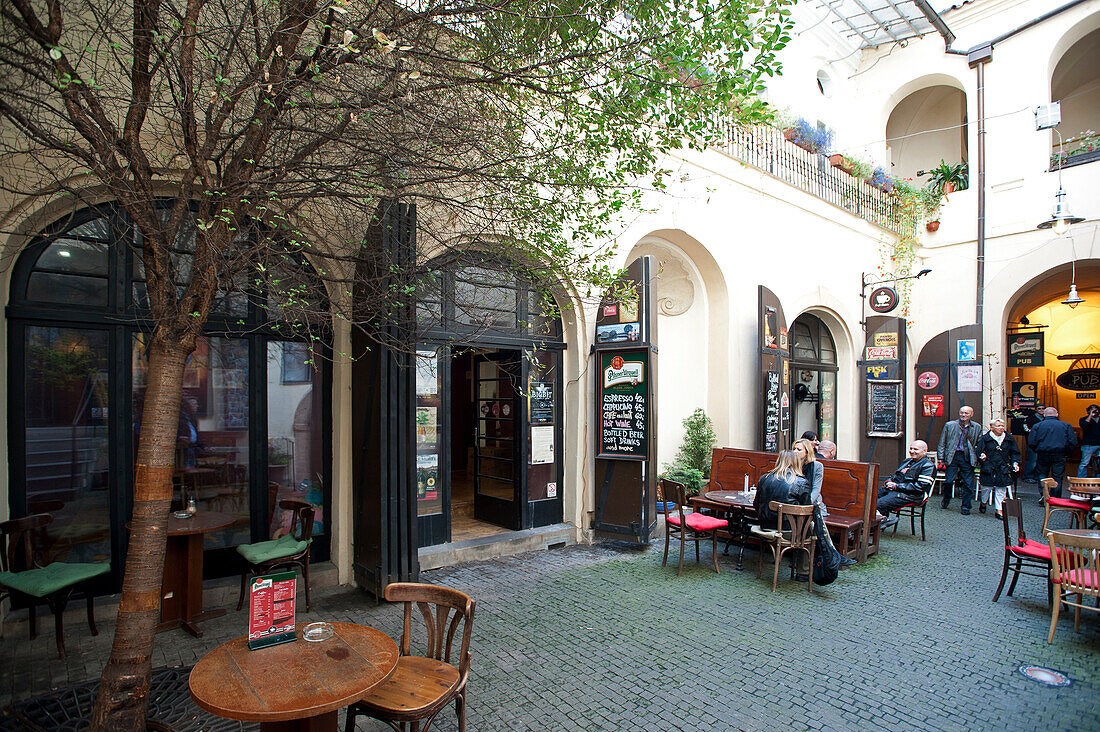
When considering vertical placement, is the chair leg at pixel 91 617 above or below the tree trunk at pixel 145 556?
below

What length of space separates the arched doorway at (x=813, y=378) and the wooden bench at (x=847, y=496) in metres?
4.64

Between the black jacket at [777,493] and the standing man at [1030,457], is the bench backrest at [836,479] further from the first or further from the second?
the standing man at [1030,457]

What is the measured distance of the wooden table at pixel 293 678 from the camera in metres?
2.26

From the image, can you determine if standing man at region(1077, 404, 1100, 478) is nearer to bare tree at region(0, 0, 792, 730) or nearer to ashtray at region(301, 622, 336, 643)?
bare tree at region(0, 0, 792, 730)

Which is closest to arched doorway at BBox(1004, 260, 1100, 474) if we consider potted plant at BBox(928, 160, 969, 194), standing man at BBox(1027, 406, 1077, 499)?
standing man at BBox(1027, 406, 1077, 499)

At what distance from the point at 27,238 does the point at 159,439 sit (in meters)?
3.06

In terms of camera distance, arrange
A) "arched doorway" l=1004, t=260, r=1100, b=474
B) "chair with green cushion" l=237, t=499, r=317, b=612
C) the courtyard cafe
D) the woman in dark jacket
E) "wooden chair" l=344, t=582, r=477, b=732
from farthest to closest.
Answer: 1. "arched doorway" l=1004, t=260, r=1100, b=474
2. the woman in dark jacket
3. "chair with green cushion" l=237, t=499, r=317, b=612
4. the courtyard cafe
5. "wooden chair" l=344, t=582, r=477, b=732

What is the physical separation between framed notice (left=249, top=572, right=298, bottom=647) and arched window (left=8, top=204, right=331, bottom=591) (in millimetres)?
2172

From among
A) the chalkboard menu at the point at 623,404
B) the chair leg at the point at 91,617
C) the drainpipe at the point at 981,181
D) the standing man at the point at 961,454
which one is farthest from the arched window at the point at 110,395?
the drainpipe at the point at 981,181

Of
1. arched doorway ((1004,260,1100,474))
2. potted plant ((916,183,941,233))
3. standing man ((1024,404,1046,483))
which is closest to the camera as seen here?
standing man ((1024,404,1046,483))

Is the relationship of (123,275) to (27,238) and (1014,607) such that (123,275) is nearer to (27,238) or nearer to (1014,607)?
(27,238)

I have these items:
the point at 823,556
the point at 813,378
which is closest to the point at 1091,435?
the point at 813,378

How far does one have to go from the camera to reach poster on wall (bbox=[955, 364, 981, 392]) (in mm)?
11984

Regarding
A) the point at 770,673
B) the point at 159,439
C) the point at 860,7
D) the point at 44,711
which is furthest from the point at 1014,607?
the point at 860,7
